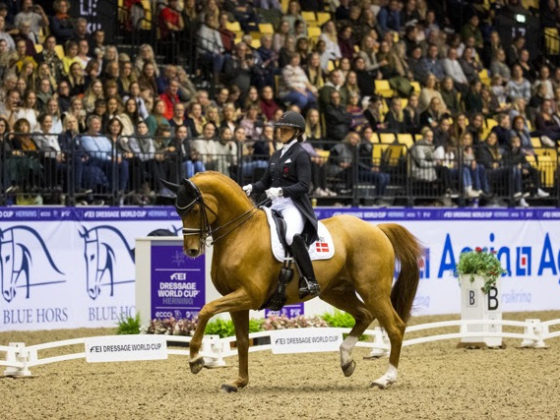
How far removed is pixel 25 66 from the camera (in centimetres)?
1931

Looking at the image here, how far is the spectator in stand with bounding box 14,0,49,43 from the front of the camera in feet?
69.3

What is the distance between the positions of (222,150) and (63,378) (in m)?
7.01

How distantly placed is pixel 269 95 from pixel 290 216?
33.6ft

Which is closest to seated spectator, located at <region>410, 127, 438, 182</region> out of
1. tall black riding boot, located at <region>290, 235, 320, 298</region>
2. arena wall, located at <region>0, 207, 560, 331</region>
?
arena wall, located at <region>0, 207, 560, 331</region>

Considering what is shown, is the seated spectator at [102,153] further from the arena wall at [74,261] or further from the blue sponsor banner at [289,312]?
the blue sponsor banner at [289,312]

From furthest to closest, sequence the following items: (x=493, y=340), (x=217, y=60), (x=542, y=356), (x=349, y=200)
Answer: (x=217, y=60), (x=349, y=200), (x=493, y=340), (x=542, y=356)

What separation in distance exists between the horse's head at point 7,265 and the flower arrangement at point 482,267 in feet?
21.0

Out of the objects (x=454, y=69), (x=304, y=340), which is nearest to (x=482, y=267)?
(x=304, y=340)

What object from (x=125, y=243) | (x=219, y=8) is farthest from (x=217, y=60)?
(x=125, y=243)

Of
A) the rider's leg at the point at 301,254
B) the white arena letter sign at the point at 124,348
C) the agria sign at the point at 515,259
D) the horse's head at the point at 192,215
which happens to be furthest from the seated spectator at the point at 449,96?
the horse's head at the point at 192,215

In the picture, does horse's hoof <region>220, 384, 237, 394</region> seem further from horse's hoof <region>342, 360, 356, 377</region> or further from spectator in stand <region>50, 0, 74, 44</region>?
spectator in stand <region>50, 0, 74, 44</region>

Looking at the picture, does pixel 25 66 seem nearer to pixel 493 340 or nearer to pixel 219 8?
pixel 219 8

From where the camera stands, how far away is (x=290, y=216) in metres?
12.4

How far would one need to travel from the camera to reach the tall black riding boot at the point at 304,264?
40.0 feet
